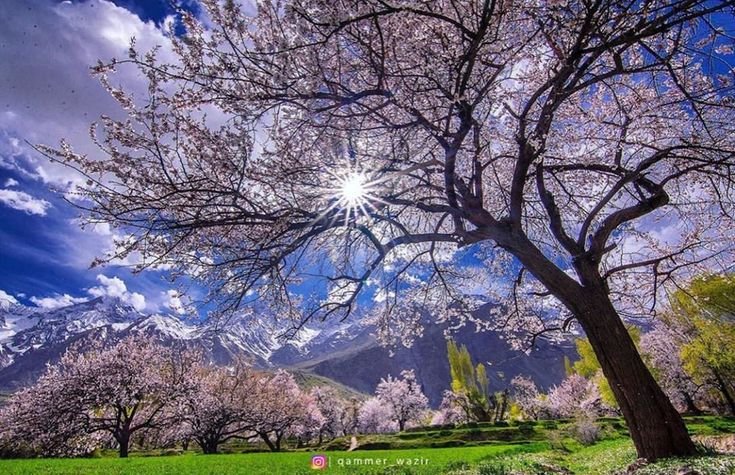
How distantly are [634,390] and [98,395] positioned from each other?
113ft

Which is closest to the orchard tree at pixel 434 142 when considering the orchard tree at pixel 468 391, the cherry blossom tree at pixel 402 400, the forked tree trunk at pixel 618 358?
the forked tree trunk at pixel 618 358

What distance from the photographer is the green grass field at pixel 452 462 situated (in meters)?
7.21

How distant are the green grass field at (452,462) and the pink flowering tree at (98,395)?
905cm

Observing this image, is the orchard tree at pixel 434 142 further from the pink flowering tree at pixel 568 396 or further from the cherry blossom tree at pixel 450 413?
the cherry blossom tree at pixel 450 413

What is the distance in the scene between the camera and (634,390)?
5168mm

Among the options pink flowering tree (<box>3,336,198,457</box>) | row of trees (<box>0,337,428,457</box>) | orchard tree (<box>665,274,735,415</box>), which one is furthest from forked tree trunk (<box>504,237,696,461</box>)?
pink flowering tree (<box>3,336,198,457</box>)

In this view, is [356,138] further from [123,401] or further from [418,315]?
[123,401]

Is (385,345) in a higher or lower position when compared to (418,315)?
lower

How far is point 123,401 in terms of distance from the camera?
93.3 feet

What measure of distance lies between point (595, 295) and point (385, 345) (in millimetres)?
5289

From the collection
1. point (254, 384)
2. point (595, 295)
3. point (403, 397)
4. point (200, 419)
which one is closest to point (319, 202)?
point (595, 295)

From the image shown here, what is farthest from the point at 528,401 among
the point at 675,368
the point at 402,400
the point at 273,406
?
the point at 273,406

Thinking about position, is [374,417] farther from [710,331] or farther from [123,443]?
[710,331]

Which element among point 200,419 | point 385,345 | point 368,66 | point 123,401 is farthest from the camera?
point 200,419
